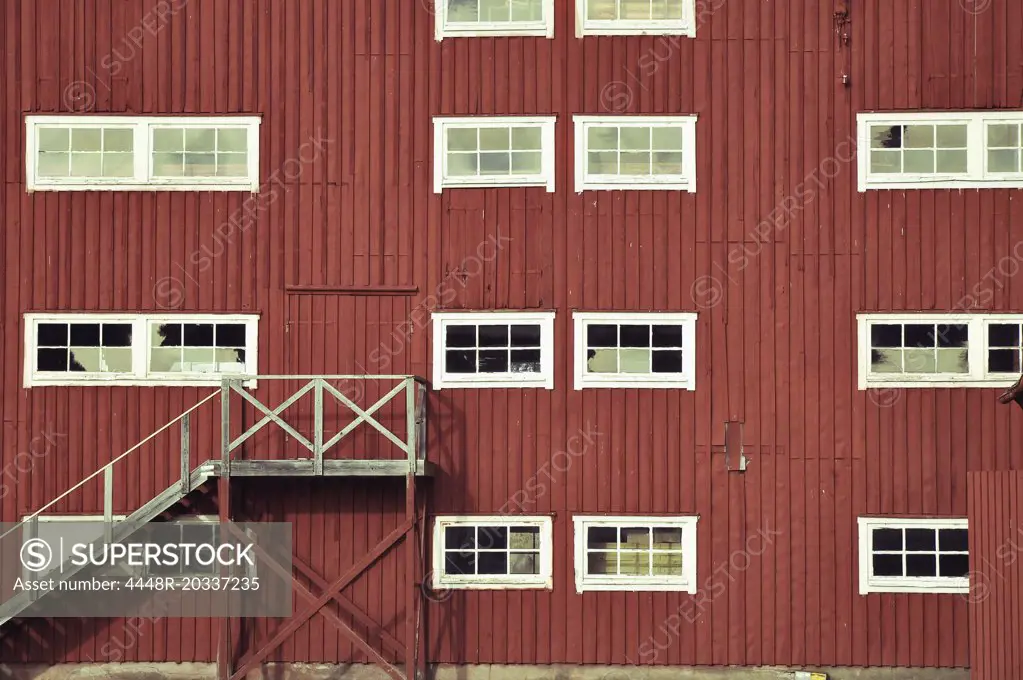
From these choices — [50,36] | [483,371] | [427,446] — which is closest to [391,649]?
[427,446]

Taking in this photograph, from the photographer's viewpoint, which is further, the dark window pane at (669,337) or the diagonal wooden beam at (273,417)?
the dark window pane at (669,337)

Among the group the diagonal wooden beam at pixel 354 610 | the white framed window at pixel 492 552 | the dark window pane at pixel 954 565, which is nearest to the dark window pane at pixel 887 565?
the dark window pane at pixel 954 565

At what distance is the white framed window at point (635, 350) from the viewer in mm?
17531

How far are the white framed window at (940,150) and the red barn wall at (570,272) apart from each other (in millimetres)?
264

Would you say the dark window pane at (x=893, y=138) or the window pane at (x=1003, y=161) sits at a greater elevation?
the dark window pane at (x=893, y=138)

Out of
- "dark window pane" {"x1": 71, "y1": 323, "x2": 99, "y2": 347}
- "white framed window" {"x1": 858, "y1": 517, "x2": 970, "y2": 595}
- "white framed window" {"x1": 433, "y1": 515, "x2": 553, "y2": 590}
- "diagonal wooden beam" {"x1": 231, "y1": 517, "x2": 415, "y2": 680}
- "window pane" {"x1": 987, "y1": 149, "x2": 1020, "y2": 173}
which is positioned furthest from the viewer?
"dark window pane" {"x1": 71, "y1": 323, "x2": 99, "y2": 347}

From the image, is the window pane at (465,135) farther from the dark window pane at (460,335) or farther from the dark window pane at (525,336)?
the dark window pane at (525,336)

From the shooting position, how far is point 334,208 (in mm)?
17844

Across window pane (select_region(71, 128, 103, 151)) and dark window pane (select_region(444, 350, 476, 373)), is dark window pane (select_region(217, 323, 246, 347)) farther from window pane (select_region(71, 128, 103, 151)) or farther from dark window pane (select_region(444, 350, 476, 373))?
window pane (select_region(71, 128, 103, 151))

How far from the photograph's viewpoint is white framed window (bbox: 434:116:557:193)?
17.8 metres

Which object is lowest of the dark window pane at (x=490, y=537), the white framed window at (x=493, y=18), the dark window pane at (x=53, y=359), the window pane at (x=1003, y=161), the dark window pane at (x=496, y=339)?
the dark window pane at (x=490, y=537)

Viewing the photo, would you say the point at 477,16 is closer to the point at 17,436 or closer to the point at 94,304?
the point at 94,304

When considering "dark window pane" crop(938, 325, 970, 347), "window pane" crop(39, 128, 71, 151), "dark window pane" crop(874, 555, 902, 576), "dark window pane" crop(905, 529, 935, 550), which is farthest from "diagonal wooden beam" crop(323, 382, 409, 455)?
"dark window pane" crop(938, 325, 970, 347)

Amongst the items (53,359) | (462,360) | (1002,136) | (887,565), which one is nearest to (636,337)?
(462,360)
